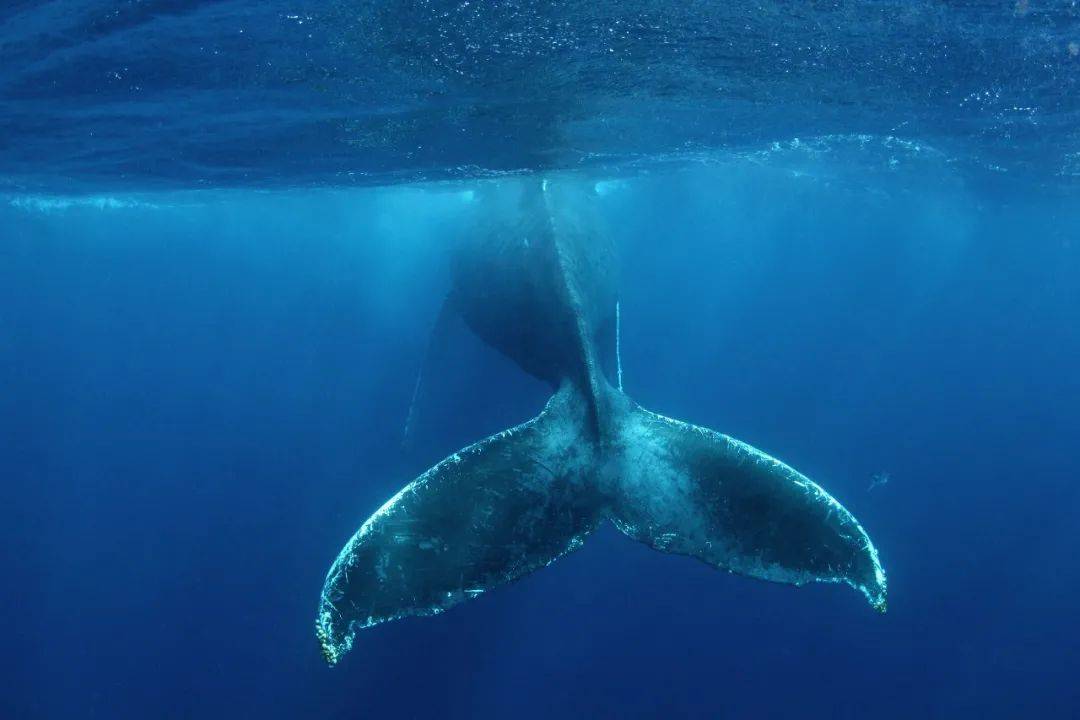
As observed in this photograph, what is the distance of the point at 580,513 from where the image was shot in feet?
23.6

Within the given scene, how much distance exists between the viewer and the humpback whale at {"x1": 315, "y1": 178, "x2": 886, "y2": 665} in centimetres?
600

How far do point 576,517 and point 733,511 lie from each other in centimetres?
161

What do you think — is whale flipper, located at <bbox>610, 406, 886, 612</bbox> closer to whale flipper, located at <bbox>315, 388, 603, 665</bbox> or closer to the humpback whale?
the humpback whale

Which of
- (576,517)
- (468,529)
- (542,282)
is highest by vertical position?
(542,282)

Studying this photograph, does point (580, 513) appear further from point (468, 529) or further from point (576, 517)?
point (468, 529)

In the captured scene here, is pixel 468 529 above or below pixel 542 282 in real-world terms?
below

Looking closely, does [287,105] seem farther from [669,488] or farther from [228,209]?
[228,209]

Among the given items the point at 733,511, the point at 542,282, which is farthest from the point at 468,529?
the point at 542,282

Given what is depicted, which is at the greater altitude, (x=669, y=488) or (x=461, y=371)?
(x=669, y=488)

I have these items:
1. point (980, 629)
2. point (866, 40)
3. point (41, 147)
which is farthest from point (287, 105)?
point (980, 629)

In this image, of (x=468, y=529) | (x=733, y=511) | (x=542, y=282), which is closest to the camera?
(x=468, y=529)

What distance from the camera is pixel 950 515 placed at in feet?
103

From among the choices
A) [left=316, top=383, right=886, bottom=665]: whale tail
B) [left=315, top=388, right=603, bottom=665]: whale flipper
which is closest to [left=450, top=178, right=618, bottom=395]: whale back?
[left=316, top=383, right=886, bottom=665]: whale tail

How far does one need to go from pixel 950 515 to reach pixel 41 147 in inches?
1472
